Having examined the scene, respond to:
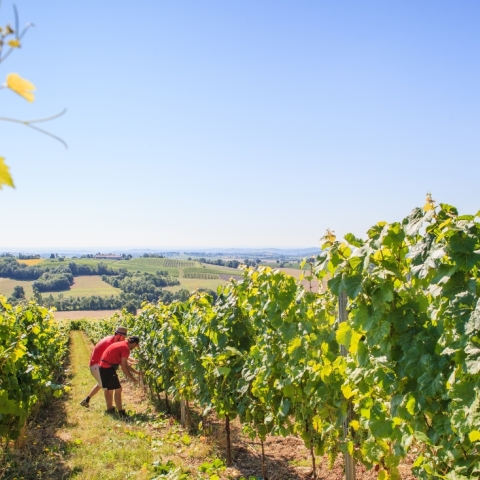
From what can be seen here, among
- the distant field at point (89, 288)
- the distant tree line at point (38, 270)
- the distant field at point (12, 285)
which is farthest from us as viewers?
the distant tree line at point (38, 270)

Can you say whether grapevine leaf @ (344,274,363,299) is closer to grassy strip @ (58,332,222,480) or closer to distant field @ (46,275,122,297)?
grassy strip @ (58,332,222,480)

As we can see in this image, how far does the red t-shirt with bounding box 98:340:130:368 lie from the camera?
782 centimetres

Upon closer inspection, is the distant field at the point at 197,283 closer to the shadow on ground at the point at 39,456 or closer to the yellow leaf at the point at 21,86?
the shadow on ground at the point at 39,456

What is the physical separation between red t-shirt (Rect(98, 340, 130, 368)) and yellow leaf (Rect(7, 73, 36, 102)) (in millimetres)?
7707

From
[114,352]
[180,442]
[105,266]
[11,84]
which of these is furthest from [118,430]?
[105,266]

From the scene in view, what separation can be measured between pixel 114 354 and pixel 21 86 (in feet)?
25.6

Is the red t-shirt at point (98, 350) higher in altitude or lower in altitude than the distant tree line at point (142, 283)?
higher

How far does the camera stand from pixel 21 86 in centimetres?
62

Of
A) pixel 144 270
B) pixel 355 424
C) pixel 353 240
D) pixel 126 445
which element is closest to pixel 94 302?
pixel 144 270

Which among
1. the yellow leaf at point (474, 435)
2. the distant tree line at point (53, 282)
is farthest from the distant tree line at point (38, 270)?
the yellow leaf at point (474, 435)

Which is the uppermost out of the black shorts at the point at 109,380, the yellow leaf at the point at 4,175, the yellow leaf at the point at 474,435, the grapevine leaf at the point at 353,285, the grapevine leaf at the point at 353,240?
the yellow leaf at the point at 4,175

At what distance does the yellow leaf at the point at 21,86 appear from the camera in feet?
2.03

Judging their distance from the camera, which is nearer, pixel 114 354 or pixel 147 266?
pixel 114 354

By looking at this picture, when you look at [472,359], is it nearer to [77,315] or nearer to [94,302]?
[77,315]
